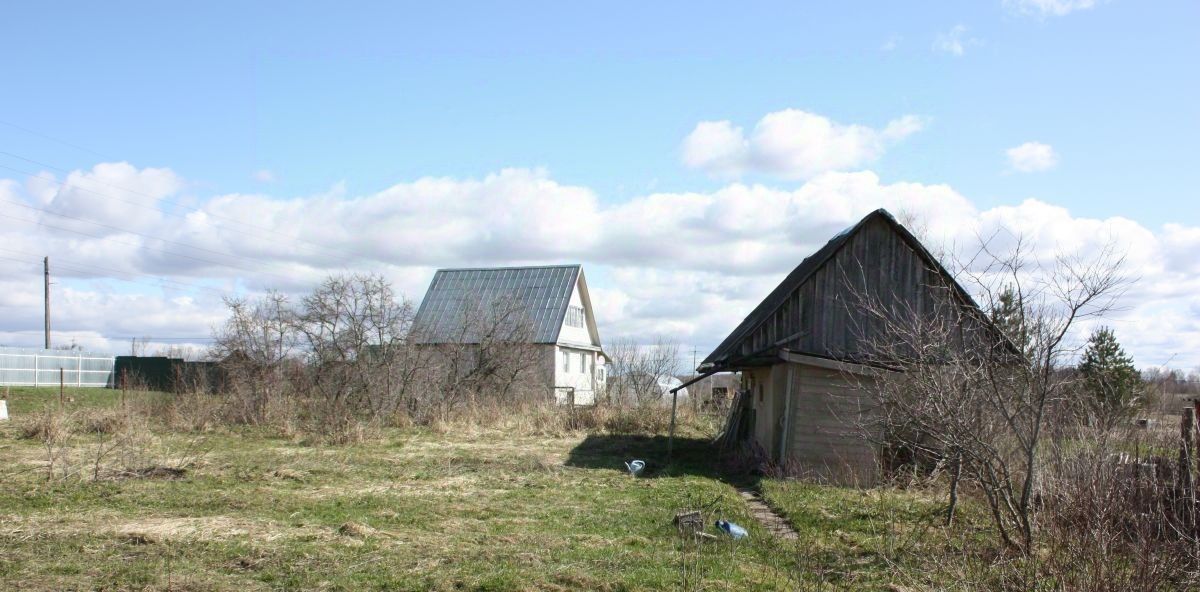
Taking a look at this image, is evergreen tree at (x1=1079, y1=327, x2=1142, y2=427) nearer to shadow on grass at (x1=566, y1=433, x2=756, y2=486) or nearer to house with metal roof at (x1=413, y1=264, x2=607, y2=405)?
shadow on grass at (x1=566, y1=433, x2=756, y2=486)

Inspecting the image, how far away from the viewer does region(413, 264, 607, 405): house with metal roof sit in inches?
1636

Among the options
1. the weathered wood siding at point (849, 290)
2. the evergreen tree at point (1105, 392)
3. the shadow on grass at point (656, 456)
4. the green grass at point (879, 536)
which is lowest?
the shadow on grass at point (656, 456)

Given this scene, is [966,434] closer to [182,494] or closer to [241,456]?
[182,494]

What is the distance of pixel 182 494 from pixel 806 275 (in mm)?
11873

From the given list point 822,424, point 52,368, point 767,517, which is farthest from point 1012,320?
point 52,368

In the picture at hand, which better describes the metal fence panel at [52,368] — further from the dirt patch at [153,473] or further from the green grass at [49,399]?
the dirt patch at [153,473]

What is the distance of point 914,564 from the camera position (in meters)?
9.30

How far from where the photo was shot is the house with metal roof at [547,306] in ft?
136

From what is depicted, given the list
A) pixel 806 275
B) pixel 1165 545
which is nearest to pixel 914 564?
pixel 1165 545

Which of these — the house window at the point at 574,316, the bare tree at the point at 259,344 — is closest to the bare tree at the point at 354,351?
the bare tree at the point at 259,344

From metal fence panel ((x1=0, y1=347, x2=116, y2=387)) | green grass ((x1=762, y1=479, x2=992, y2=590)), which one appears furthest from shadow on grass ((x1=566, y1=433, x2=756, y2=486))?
metal fence panel ((x1=0, y1=347, x2=116, y2=387))

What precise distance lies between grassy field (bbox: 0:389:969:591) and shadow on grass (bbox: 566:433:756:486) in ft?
0.75

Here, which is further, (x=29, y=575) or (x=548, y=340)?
(x=548, y=340)

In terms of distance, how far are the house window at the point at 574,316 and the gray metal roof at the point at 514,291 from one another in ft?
3.29
